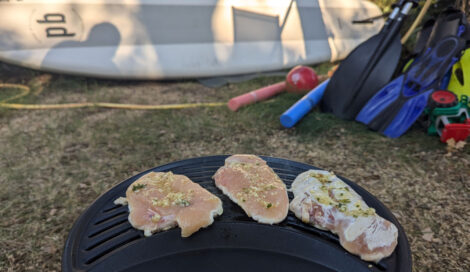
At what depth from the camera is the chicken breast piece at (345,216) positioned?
1.15 meters

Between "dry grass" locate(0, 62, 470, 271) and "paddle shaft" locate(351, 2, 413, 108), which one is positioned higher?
"paddle shaft" locate(351, 2, 413, 108)

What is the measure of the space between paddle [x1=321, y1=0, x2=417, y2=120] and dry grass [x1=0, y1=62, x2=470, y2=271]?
0.96 feet

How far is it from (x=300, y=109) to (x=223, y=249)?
269 cm

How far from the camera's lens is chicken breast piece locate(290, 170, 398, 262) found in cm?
115

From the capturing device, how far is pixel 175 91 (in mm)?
5020

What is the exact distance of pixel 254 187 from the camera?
1440 millimetres

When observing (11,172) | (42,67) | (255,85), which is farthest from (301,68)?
(42,67)

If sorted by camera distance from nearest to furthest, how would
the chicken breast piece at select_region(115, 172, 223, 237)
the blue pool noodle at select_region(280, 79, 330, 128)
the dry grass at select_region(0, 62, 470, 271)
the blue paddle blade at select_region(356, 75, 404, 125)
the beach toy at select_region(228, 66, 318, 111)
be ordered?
the chicken breast piece at select_region(115, 172, 223, 237)
the dry grass at select_region(0, 62, 470, 271)
the blue paddle blade at select_region(356, 75, 404, 125)
the blue pool noodle at select_region(280, 79, 330, 128)
the beach toy at select_region(228, 66, 318, 111)

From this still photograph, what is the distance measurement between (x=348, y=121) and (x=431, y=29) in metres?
1.65

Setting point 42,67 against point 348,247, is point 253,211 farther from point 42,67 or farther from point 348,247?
point 42,67

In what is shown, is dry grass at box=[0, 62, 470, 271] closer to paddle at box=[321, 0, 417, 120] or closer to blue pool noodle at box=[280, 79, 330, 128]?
blue pool noodle at box=[280, 79, 330, 128]

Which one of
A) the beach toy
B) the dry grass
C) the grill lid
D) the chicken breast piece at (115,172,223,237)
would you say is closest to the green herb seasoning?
the chicken breast piece at (115,172,223,237)

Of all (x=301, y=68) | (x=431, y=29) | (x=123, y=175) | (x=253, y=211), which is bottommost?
(x=123, y=175)

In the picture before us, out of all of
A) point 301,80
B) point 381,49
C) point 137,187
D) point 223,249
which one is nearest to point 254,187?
point 223,249
